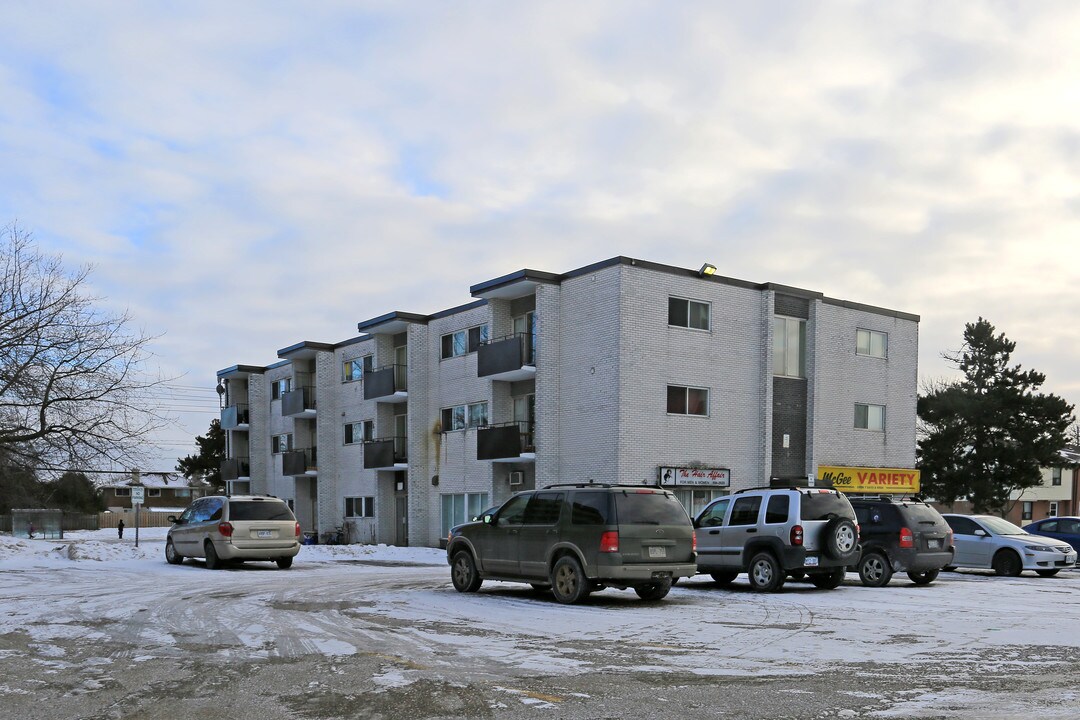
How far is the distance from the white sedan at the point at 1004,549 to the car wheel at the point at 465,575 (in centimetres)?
1167

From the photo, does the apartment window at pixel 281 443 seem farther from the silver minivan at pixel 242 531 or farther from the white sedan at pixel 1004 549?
the white sedan at pixel 1004 549

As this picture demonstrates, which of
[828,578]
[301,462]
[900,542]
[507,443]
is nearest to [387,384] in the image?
[507,443]

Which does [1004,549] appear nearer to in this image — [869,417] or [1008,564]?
[1008,564]

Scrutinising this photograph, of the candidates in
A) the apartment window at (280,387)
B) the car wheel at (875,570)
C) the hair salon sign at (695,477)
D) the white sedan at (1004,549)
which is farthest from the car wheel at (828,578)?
the apartment window at (280,387)

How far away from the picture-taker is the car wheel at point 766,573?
56.4 feet

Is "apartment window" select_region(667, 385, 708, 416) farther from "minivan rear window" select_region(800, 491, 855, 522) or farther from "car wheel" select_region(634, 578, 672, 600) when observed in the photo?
"car wheel" select_region(634, 578, 672, 600)

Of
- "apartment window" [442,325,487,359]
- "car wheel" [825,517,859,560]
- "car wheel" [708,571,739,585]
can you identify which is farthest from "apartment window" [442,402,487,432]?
"car wheel" [825,517,859,560]

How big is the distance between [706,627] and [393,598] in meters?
5.46

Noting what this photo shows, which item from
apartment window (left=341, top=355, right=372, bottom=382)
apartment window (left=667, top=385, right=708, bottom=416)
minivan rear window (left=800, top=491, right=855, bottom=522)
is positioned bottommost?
minivan rear window (left=800, top=491, right=855, bottom=522)

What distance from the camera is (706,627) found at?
39.6ft

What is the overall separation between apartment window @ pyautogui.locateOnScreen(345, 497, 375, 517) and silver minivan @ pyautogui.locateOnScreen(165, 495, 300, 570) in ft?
69.7

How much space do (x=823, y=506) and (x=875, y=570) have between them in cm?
262

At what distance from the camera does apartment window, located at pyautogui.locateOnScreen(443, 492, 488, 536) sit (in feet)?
124

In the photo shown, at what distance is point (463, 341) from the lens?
39562 mm
